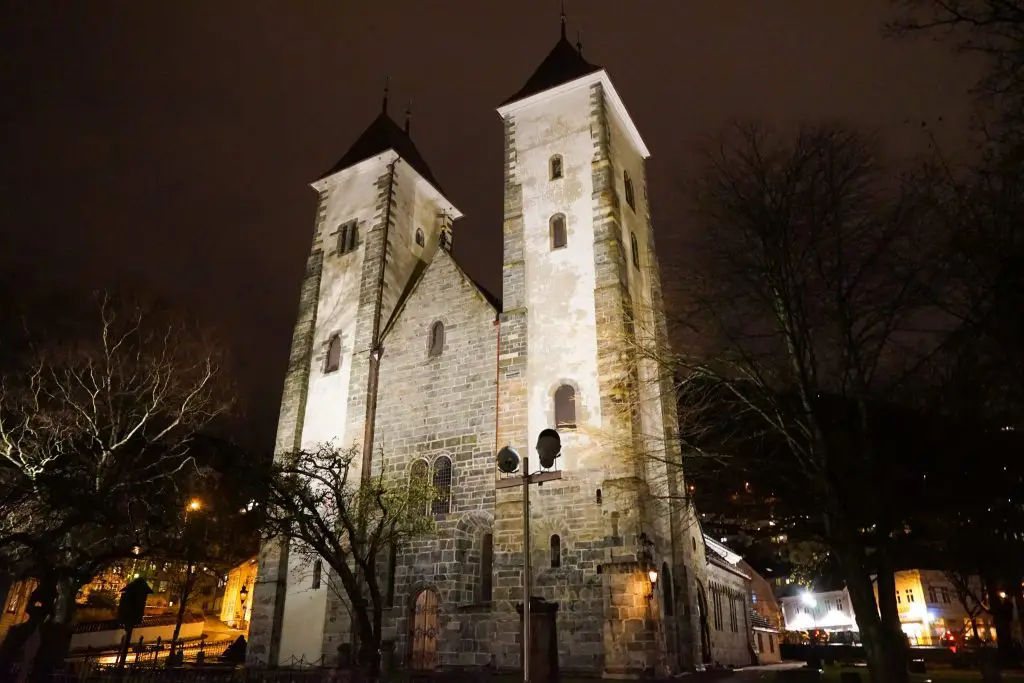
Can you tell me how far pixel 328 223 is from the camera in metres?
29.5

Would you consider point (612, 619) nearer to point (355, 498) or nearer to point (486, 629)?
point (486, 629)

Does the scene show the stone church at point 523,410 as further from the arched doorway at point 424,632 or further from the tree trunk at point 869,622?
the tree trunk at point 869,622

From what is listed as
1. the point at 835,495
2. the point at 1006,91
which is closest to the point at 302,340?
the point at 835,495

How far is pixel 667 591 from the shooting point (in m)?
18.3

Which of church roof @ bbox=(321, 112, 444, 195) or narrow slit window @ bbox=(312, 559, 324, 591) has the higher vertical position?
church roof @ bbox=(321, 112, 444, 195)

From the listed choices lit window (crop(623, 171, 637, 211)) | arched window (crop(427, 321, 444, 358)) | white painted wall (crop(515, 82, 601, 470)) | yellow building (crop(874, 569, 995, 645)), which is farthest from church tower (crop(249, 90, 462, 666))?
yellow building (crop(874, 569, 995, 645))

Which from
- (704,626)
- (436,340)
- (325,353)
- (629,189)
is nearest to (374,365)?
(436,340)

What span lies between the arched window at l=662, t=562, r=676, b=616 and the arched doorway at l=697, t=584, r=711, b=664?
201cm

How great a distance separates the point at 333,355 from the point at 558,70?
14.0m

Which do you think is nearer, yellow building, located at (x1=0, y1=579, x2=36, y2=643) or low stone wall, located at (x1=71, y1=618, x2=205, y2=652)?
low stone wall, located at (x1=71, y1=618, x2=205, y2=652)

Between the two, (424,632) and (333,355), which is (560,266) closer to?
(333,355)

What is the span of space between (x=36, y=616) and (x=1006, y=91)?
19348 millimetres

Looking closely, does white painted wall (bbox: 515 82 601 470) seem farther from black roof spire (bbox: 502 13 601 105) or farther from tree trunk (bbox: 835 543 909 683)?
tree trunk (bbox: 835 543 909 683)

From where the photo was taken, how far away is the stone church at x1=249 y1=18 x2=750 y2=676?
1717 cm
